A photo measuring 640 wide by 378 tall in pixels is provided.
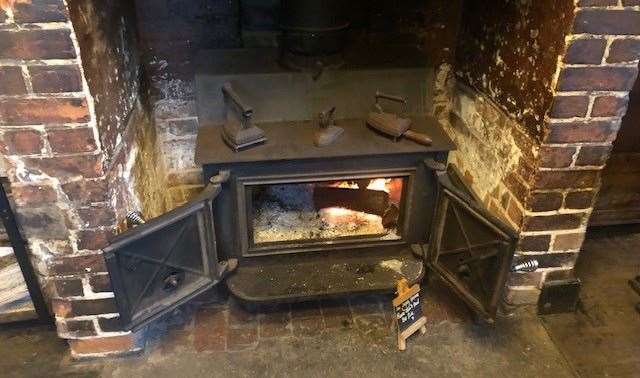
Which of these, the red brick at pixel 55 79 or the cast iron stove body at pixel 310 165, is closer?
the red brick at pixel 55 79

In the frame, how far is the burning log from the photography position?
2.10 metres

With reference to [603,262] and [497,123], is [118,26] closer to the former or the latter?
[497,123]

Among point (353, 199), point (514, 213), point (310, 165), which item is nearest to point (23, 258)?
point (310, 165)

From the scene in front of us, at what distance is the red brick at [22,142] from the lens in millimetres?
1259

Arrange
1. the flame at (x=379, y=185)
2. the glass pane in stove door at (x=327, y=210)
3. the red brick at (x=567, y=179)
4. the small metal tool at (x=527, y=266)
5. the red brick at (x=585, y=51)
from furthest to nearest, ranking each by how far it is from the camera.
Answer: the flame at (x=379, y=185) < the glass pane in stove door at (x=327, y=210) < the small metal tool at (x=527, y=266) < the red brick at (x=567, y=179) < the red brick at (x=585, y=51)

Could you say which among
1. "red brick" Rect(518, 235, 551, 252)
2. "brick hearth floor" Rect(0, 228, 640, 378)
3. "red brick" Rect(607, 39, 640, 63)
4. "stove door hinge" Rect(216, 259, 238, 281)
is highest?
"red brick" Rect(607, 39, 640, 63)

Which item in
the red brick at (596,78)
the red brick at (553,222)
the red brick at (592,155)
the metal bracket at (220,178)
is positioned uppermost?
the red brick at (596,78)

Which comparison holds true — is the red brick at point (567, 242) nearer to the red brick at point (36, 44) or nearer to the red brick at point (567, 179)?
the red brick at point (567, 179)

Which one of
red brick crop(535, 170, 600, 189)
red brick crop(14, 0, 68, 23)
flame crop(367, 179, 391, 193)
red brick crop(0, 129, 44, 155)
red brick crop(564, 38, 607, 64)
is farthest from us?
flame crop(367, 179, 391, 193)

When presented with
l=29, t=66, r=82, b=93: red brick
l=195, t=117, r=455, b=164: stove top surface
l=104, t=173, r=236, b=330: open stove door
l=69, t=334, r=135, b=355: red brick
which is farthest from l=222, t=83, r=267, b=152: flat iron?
l=69, t=334, r=135, b=355: red brick

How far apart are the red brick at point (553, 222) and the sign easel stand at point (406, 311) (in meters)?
0.43

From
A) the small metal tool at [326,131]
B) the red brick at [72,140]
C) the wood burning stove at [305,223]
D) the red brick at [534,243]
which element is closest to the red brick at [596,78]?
the wood burning stove at [305,223]

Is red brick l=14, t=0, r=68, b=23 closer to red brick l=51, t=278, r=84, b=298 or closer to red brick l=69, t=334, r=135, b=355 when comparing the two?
red brick l=51, t=278, r=84, b=298

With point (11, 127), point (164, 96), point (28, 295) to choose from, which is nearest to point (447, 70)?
point (164, 96)
